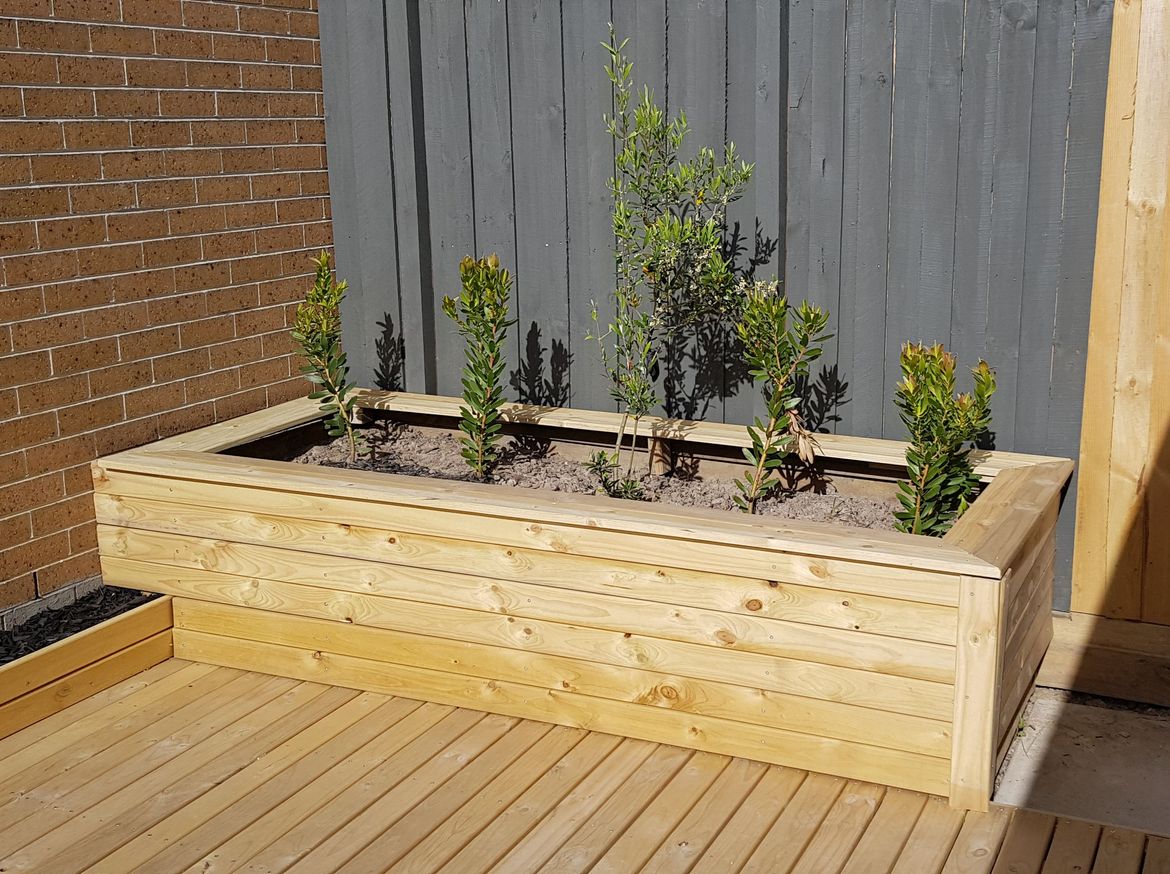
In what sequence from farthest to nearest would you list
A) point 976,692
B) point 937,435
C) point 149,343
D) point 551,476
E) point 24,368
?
point 551,476, point 149,343, point 24,368, point 937,435, point 976,692

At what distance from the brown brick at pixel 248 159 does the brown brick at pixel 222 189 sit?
0.03 metres

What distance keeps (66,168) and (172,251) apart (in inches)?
18.8

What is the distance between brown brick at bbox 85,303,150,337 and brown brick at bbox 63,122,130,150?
50 cm

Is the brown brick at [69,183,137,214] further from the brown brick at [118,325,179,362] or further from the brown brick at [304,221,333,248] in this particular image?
the brown brick at [304,221,333,248]

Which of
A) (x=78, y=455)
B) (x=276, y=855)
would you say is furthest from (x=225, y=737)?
(x=78, y=455)

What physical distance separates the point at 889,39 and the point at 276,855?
283 cm

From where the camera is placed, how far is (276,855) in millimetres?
2871

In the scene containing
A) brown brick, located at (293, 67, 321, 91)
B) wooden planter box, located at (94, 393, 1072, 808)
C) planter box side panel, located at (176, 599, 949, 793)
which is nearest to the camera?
wooden planter box, located at (94, 393, 1072, 808)

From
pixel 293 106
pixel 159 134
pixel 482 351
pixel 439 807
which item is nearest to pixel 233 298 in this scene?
pixel 159 134

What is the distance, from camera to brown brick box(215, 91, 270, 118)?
4.32 m

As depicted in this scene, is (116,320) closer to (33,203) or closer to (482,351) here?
(33,203)

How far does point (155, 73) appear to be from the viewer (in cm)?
407

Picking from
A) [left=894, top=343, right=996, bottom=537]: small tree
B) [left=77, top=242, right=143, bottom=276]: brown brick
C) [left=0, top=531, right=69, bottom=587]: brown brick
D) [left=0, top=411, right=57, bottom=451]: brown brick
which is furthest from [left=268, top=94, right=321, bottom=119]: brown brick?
[left=894, top=343, right=996, bottom=537]: small tree

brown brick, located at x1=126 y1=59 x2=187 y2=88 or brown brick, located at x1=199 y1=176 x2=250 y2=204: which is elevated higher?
brown brick, located at x1=126 y1=59 x2=187 y2=88
